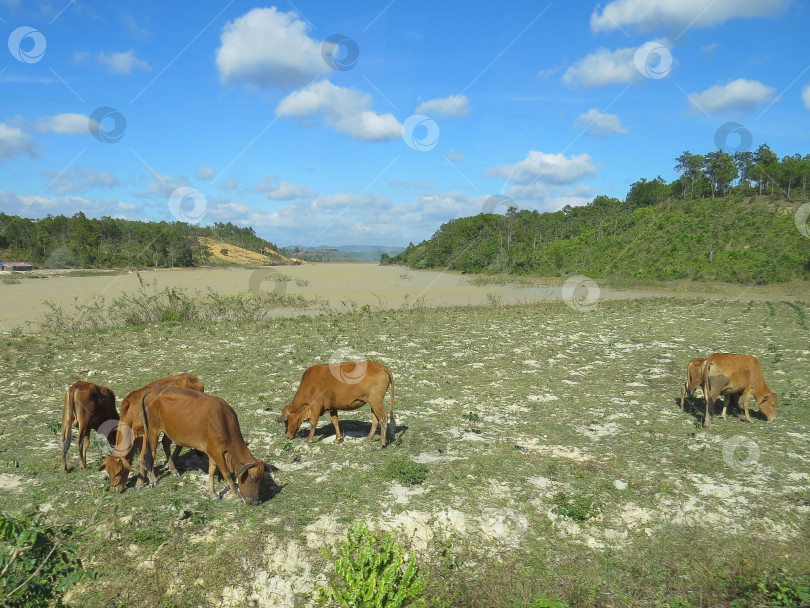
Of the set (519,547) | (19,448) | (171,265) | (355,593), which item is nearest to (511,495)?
(519,547)

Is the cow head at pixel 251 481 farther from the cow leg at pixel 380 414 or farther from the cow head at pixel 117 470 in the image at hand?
the cow leg at pixel 380 414

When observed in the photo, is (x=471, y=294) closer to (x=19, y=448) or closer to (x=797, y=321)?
(x=797, y=321)

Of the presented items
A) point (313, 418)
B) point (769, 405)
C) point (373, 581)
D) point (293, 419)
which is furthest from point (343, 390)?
point (769, 405)

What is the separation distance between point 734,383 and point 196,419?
860cm

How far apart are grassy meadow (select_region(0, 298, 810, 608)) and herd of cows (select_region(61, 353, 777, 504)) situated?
30cm

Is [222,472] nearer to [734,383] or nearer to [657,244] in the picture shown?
[734,383]

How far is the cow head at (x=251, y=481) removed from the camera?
602cm

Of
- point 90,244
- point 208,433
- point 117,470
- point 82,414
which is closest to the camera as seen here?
point 208,433

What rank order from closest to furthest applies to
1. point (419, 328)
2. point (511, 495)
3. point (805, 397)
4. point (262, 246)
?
point (511, 495), point (805, 397), point (419, 328), point (262, 246)

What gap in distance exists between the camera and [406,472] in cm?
688

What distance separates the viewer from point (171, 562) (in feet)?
16.8

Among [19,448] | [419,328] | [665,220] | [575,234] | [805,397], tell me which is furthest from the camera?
[575,234]

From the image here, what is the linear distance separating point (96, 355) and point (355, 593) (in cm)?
1256

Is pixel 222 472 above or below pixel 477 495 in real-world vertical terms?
above
